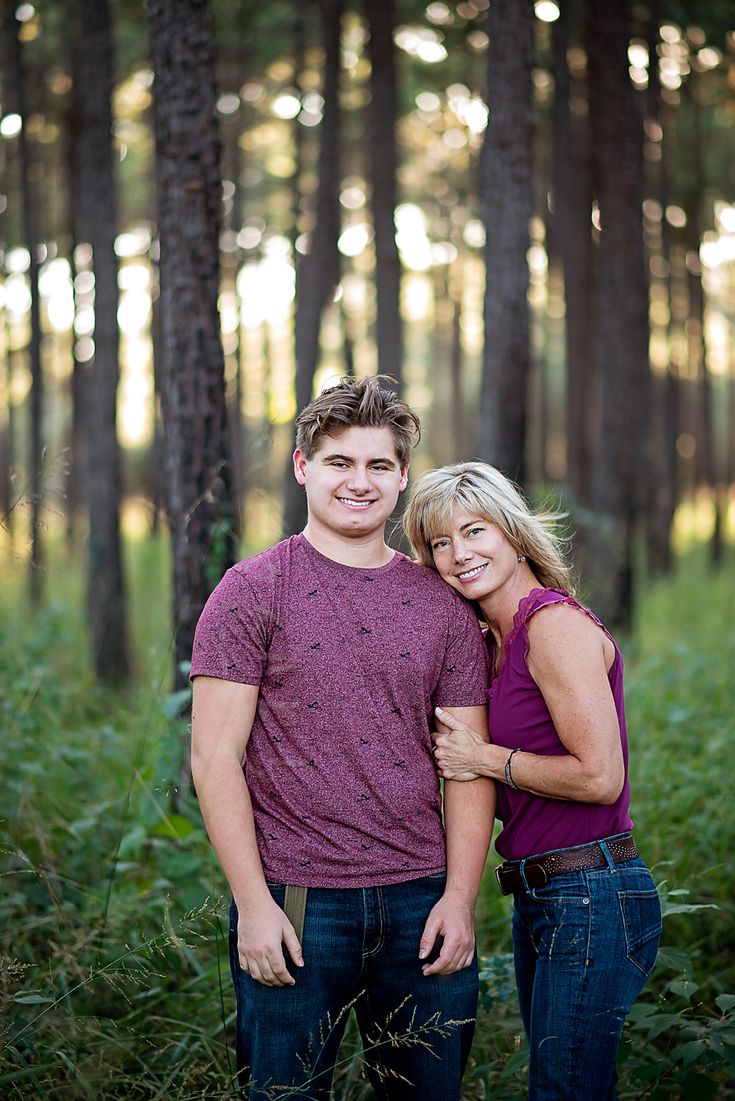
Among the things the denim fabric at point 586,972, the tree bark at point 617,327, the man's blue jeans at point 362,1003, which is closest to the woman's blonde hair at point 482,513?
the denim fabric at point 586,972

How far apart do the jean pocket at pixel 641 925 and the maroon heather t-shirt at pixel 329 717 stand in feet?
1.60

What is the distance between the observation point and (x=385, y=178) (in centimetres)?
1266

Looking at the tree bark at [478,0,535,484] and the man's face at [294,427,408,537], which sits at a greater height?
the tree bark at [478,0,535,484]

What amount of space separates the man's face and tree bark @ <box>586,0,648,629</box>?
8561 millimetres

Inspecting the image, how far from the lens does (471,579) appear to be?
290 cm

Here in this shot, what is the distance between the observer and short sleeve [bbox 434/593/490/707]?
2.83 m

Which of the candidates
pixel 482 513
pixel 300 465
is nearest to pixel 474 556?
pixel 482 513

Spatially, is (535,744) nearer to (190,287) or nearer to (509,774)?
(509,774)

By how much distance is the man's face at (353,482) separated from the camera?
9.09 ft

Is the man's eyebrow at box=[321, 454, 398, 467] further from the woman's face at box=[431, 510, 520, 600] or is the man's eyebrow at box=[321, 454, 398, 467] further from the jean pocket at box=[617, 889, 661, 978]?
the jean pocket at box=[617, 889, 661, 978]

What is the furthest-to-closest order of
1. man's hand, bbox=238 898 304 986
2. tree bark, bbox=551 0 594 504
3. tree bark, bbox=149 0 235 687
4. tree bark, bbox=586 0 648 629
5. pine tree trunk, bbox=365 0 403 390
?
1. tree bark, bbox=551 0 594 504
2. pine tree trunk, bbox=365 0 403 390
3. tree bark, bbox=586 0 648 629
4. tree bark, bbox=149 0 235 687
5. man's hand, bbox=238 898 304 986

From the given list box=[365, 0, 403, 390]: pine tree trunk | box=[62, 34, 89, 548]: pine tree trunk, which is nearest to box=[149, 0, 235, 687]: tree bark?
box=[62, 34, 89, 548]: pine tree trunk

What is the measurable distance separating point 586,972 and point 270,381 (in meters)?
25.1

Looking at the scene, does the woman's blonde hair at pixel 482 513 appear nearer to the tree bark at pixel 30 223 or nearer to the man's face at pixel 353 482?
the man's face at pixel 353 482
